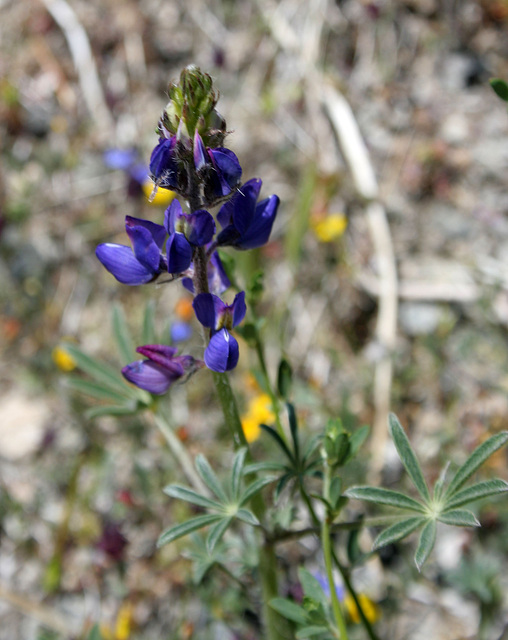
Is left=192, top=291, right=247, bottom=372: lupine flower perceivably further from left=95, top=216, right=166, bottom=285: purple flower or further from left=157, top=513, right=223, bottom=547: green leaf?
left=157, top=513, right=223, bottom=547: green leaf

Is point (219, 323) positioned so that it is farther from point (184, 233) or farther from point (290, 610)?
point (290, 610)

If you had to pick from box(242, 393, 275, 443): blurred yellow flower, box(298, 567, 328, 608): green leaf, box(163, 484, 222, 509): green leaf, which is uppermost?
box(163, 484, 222, 509): green leaf

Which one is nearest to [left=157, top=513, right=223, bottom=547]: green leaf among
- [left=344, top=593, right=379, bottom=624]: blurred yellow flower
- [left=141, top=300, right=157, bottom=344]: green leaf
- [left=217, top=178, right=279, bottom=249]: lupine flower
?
[left=217, top=178, right=279, bottom=249]: lupine flower

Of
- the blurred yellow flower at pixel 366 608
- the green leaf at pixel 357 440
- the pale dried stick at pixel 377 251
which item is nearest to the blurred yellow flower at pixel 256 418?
the pale dried stick at pixel 377 251

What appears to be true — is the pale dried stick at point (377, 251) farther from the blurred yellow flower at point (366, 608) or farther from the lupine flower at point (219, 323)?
the lupine flower at point (219, 323)

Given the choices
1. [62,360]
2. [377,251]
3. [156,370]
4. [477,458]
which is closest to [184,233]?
[156,370]
